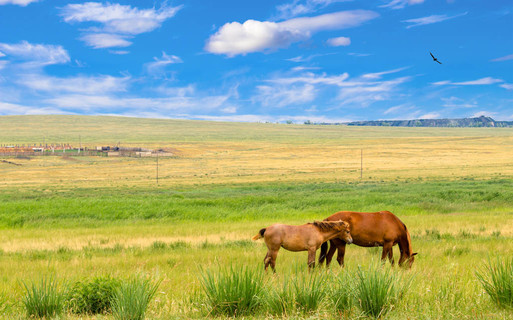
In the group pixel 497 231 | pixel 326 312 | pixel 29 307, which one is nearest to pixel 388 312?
pixel 326 312

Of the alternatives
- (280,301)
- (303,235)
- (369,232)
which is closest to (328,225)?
(303,235)

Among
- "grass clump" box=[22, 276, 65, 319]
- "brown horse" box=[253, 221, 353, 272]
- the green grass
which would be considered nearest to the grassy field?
the green grass

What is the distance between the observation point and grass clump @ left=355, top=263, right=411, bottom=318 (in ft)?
21.3

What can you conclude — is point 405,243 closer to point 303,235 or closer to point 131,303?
point 303,235

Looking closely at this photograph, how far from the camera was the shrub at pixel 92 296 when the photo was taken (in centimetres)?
736

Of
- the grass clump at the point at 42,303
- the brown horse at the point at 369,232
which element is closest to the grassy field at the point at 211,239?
the grass clump at the point at 42,303

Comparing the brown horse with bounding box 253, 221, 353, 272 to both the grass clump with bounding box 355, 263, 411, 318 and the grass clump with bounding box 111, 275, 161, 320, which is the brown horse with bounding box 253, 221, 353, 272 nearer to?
the grass clump with bounding box 355, 263, 411, 318

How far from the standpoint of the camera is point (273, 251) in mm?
9305

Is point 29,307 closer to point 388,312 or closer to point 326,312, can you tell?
point 326,312

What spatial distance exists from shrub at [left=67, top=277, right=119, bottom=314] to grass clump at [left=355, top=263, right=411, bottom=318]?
3.63m

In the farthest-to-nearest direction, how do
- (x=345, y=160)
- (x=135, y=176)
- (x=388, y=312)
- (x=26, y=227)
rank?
1. (x=345, y=160)
2. (x=135, y=176)
3. (x=26, y=227)
4. (x=388, y=312)

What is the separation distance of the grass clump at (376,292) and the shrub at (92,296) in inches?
143

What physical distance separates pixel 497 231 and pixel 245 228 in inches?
364

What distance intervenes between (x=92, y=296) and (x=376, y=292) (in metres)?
4.19
